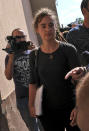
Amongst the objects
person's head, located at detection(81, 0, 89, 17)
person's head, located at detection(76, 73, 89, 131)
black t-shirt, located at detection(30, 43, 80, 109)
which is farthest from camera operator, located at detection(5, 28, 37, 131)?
person's head, located at detection(76, 73, 89, 131)

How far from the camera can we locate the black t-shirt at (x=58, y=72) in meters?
3.18

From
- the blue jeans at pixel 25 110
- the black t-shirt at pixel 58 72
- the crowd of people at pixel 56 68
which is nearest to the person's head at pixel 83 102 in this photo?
the crowd of people at pixel 56 68

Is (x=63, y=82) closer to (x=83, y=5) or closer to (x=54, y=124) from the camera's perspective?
(x=54, y=124)

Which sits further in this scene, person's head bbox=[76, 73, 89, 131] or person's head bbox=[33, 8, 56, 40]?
person's head bbox=[33, 8, 56, 40]

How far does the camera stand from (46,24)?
3.39m

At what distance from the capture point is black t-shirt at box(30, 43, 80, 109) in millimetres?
3178

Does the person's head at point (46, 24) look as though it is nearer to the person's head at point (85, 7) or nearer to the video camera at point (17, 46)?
the person's head at point (85, 7)

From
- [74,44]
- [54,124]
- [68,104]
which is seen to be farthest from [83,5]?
[54,124]

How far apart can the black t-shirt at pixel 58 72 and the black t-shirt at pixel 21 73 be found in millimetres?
1105

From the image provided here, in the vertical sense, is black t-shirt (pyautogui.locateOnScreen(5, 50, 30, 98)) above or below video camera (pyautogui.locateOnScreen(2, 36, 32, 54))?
below

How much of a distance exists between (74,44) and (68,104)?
0.59 metres

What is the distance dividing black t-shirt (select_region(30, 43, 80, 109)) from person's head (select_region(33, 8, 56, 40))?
17cm

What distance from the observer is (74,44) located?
343 cm

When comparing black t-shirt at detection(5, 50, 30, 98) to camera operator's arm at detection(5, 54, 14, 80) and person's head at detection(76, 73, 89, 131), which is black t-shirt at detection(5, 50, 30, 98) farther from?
person's head at detection(76, 73, 89, 131)
